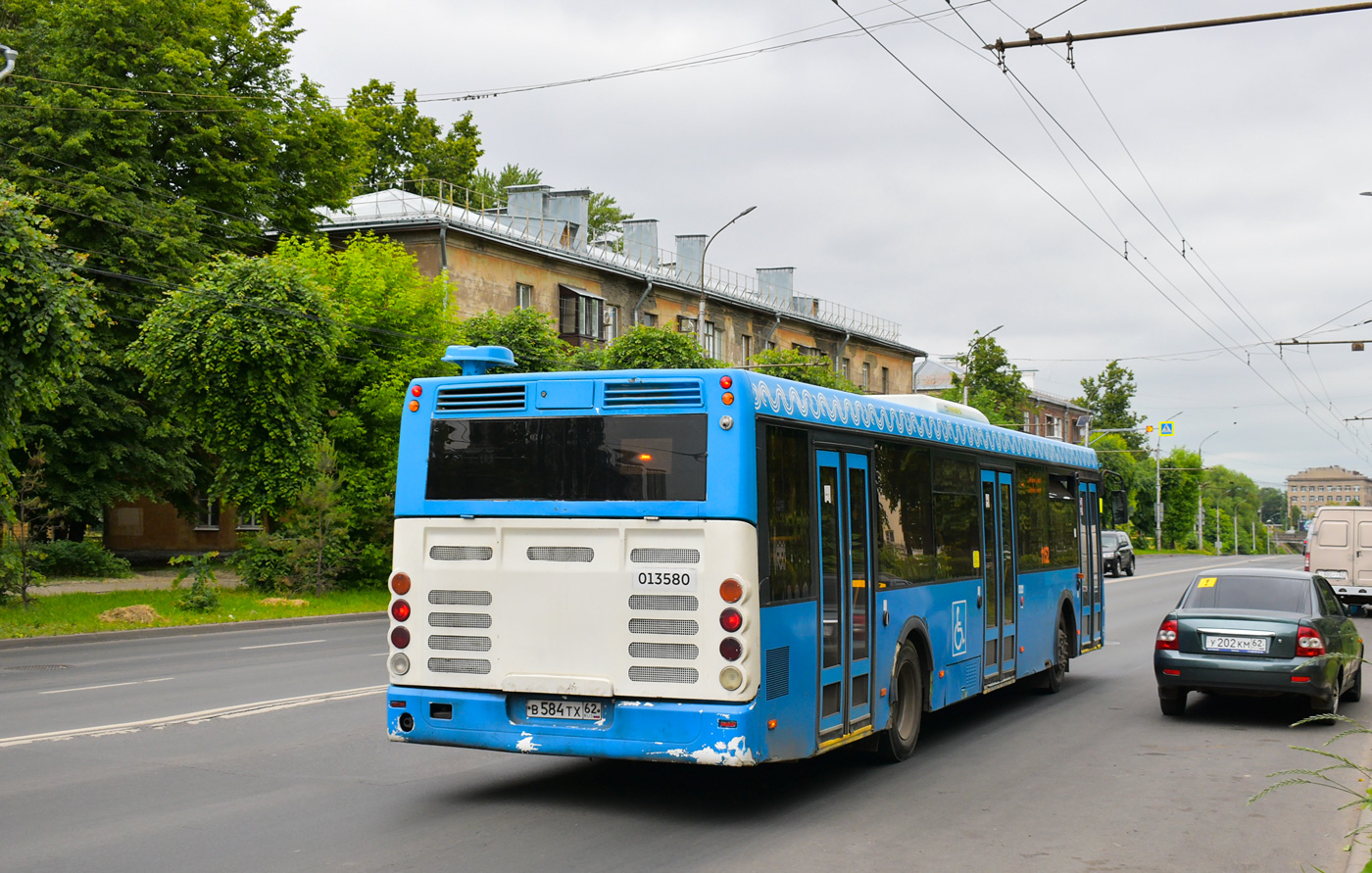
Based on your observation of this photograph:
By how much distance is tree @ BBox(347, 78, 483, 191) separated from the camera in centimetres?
5491

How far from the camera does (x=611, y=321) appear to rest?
48938 millimetres

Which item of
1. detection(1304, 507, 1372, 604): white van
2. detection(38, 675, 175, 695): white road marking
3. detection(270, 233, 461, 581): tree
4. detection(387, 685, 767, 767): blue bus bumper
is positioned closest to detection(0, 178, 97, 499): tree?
detection(38, 675, 175, 695): white road marking

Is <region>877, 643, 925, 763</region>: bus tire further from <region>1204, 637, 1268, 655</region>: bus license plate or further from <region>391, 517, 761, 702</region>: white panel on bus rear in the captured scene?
<region>1204, 637, 1268, 655</region>: bus license plate

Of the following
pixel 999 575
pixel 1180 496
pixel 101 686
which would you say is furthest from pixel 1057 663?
pixel 1180 496

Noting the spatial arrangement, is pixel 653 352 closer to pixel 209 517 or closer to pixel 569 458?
pixel 209 517

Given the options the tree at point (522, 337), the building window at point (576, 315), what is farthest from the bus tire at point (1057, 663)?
the building window at point (576, 315)

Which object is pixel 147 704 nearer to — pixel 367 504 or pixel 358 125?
pixel 367 504

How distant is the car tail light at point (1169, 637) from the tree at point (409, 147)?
47.7m

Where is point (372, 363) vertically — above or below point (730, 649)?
above

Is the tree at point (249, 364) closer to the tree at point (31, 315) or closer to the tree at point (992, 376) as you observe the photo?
the tree at point (31, 315)

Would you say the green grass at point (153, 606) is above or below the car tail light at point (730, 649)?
below

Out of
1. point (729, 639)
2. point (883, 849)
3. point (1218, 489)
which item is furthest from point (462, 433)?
point (1218, 489)

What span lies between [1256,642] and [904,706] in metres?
4.07

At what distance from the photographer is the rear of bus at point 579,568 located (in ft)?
24.8
